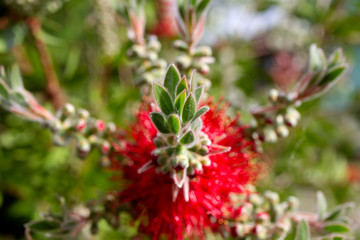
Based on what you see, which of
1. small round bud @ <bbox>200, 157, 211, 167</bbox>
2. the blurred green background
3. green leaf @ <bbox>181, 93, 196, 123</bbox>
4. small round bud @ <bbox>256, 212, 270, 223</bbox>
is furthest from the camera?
the blurred green background

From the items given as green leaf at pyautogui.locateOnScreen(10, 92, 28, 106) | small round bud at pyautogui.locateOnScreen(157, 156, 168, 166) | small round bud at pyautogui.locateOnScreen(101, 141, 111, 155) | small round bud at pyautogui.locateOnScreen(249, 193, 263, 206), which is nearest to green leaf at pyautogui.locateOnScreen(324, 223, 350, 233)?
small round bud at pyautogui.locateOnScreen(249, 193, 263, 206)

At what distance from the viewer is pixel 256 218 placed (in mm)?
762

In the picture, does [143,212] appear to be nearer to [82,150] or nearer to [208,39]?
[82,150]

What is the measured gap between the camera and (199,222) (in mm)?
750

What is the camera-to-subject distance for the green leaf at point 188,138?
55 centimetres

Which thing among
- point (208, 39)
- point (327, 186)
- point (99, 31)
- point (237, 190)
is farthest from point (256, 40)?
point (237, 190)

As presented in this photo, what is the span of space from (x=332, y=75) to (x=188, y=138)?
1.11ft

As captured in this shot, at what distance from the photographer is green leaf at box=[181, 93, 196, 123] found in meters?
0.53

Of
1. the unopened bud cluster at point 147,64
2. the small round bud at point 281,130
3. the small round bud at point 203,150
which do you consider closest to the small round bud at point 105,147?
→ the unopened bud cluster at point 147,64

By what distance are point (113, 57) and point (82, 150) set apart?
1.71ft

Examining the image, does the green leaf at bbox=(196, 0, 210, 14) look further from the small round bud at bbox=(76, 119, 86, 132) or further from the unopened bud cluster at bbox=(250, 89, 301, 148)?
the small round bud at bbox=(76, 119, 86, 132)

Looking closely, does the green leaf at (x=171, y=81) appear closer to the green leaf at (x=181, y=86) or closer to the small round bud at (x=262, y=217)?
the green leaf at (x=181, y=86)

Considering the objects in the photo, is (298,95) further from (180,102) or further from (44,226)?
(44,226)

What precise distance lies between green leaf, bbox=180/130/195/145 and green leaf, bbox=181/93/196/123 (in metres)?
0.02
